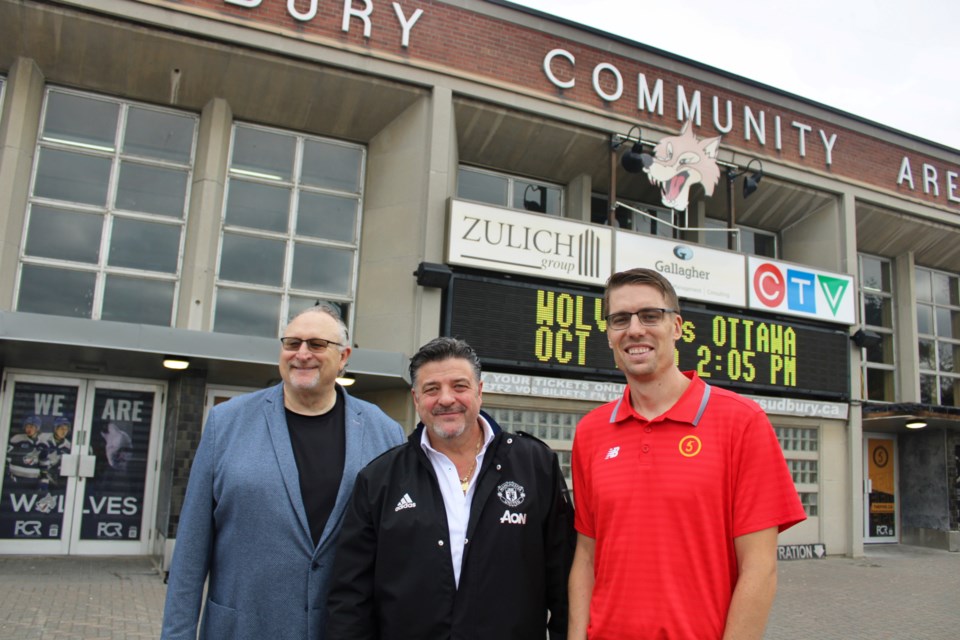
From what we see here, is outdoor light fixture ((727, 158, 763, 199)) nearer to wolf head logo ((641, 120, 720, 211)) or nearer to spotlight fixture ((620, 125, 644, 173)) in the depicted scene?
wolf head logo ((641, 120, 720, 211))

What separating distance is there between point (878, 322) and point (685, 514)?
16448 millimetres

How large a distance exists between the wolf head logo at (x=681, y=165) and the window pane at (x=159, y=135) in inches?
287

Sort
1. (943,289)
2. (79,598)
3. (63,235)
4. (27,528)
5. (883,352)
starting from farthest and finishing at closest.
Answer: (943,289) → (883,352) → (63,235) → (27,528) → (79,598)

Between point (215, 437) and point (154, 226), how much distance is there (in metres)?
8.89

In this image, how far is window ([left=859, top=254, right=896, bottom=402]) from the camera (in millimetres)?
15898

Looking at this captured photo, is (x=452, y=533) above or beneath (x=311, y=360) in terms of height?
beneath

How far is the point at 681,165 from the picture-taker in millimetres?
12203

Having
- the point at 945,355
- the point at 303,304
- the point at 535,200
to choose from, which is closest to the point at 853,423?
the point at 945,355

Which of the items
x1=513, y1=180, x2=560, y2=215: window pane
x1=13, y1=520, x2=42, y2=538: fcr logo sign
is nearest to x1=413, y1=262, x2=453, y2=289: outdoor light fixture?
x1=513, y1=180, x2=560, y2=215: window pane

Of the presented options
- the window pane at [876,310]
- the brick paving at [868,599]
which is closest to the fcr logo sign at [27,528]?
the brick paving at [868,599]

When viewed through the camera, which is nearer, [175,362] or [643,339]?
[643,339]

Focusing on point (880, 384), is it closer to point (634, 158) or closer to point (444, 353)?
point (634, 158)

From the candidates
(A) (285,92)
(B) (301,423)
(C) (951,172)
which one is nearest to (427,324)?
(A) (285,92)

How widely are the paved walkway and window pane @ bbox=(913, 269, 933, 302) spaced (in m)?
7.94
